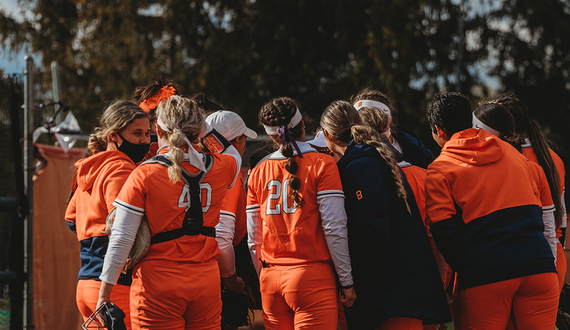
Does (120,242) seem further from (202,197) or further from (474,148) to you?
(474,148)

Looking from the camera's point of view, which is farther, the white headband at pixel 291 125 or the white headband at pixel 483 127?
the white headband at pixel 483 127

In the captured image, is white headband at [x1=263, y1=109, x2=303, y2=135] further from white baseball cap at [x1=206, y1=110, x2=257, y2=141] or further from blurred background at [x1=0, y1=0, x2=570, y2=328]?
blurred background at [x1=0, y1=0, x2=570, y2=328]

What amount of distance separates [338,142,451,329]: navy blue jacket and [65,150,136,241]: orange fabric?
125 centimetres

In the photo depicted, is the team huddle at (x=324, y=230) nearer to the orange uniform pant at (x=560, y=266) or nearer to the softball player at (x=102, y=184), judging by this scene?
the softball player at (x=102, y=184)

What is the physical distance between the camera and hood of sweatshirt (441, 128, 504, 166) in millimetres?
2684

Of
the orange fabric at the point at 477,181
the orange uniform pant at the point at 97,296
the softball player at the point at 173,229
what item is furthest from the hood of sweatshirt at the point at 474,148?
the orange uniform pant at the point at 97,296

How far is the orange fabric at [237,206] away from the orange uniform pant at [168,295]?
2.37 feet

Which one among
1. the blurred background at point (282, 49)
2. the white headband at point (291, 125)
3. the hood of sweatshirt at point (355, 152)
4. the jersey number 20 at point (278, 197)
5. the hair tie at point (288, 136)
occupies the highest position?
the blurred background at point (282, 49)

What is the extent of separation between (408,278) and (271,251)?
A: 0.74 m

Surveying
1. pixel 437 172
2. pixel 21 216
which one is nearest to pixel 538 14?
pixel 437 172

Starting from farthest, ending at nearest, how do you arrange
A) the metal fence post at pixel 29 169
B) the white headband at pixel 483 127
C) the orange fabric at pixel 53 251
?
the orange fabric at pixel 53 251, the metal fence post at pixel 29 169, the white headband at pixel 483 127

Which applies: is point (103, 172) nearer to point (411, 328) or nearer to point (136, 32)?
point (411, 328)

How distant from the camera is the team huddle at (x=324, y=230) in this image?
246 centimetres

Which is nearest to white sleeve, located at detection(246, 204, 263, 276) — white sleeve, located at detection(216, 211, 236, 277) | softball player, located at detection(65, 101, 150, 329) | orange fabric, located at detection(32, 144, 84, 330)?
white sleeve, located at detection(216, 211, 236, 277)
